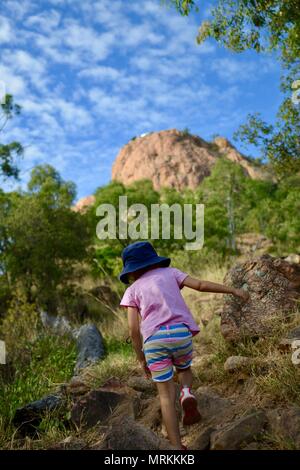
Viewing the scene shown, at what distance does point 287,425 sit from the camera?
3475 mm

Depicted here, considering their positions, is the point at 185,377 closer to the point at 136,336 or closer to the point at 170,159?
the point at 136,336

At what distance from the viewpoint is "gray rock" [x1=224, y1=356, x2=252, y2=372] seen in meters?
5.18

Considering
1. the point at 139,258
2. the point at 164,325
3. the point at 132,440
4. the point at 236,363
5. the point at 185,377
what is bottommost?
the point at 132,440

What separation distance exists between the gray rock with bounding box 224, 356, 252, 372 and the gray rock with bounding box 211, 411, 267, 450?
5.19 feet

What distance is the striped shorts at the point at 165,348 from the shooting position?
3.73 meters

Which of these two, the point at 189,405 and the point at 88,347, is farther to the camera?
the point at 88,347

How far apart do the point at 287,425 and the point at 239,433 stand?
346 millimetres

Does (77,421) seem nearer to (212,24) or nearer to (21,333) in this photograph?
(21,333)

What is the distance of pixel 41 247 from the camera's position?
13.4 meters

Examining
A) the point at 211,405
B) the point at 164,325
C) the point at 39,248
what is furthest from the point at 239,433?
the point at 39,248

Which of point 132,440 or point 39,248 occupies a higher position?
point 39,248

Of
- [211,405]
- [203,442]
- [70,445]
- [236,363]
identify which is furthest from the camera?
[236,363]

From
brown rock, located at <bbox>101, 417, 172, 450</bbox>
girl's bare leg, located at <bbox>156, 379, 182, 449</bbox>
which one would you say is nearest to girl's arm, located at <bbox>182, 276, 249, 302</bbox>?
girl's bare leg, located at <bbox>156, 379, 182, 449</bbox>
